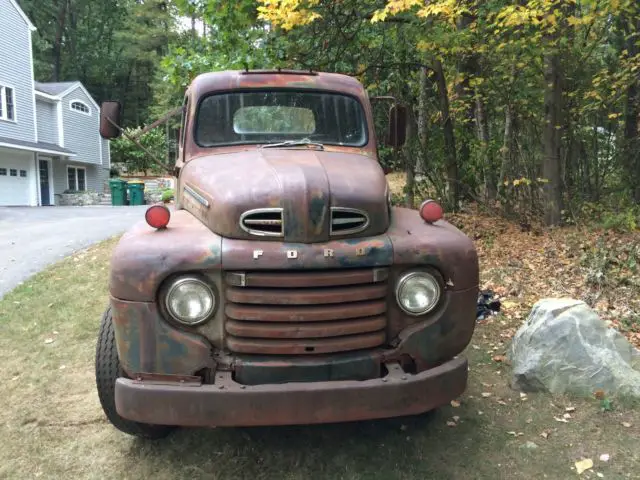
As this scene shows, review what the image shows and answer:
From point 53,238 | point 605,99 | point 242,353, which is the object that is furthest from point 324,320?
point 53,238

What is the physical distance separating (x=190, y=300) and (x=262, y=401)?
610mm

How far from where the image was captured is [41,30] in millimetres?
37469

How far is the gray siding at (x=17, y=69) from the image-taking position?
2103 centimetres

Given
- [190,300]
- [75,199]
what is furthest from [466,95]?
[75,199]

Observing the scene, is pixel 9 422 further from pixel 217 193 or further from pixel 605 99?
pixel 605 99

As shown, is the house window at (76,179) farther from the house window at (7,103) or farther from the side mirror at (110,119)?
the side mirror at (110,119)

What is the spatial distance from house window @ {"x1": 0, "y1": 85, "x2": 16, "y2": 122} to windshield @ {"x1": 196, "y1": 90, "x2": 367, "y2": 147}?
2041 cm

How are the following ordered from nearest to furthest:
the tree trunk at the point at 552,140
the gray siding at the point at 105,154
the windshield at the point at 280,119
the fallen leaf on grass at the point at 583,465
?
the fallen leaf on grass at the point at 583,465, the windshield at the point at 280,119, the tree trunk at the point at 552,140, the gray siding at the point at 105,154

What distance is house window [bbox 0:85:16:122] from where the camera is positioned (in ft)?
68.7

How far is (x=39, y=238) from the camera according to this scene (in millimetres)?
11078

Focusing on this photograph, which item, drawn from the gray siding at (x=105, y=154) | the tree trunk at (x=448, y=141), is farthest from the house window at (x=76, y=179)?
the tree trunk at (x=448, y=141)

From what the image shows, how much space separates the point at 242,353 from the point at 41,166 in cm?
2534

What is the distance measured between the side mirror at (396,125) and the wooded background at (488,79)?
2.44 metres

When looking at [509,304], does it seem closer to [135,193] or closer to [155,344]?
[155,344]
